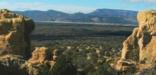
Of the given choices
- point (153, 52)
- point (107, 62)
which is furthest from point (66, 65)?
point (153, 52)

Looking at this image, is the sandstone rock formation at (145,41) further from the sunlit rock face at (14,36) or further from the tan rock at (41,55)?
the tan rock at (41,55)

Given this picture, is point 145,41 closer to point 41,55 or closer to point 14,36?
point 14,36

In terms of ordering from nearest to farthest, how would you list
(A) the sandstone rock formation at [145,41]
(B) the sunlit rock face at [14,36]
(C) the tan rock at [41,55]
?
(C) the tan rock at [41,55], (B) the sunlit rock face at [14,36], (A) the sandstone rock formation at [145,41]

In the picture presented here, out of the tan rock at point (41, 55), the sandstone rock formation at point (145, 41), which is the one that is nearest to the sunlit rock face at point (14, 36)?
the tan rock at point (41, 55)

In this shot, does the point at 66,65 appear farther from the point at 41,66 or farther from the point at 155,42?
the point at 155,42

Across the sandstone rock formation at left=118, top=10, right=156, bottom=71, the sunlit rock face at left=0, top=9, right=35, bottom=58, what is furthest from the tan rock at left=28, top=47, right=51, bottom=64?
the sandstone rock formation at left=118, top=10, right=156, bottom=71
